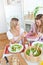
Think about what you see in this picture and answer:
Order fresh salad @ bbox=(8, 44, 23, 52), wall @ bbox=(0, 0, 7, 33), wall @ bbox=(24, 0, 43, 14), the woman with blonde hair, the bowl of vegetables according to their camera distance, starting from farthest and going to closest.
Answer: wall @ bbox=(0, 0, 7, 33) < wall @ bbox=(24, 0, 43, 14) < the woman with blonde hair < fresh salad @ bbox=(8, 44, 23, 52) < the bowl of vegetables

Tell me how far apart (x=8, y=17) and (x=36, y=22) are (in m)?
0.39

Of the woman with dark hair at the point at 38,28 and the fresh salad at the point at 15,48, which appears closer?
the fresh salad at the point at 15,48

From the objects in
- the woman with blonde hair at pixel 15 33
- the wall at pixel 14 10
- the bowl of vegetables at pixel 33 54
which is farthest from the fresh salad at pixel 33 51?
the wall at pixel 14 10

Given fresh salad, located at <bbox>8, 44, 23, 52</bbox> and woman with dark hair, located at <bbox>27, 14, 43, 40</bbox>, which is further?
woman with dark hair, located at <bbox>27, 14, 43, 40</bbox>

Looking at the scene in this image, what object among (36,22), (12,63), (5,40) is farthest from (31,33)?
(5,40)

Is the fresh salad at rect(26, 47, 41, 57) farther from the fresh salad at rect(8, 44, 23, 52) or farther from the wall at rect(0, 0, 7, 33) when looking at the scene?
the wall at rect(0, 0, 7, 33)

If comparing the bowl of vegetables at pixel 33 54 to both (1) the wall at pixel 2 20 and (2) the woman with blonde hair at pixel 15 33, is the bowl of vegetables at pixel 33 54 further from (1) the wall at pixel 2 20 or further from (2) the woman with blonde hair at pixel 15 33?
(1) the wall at pixel 2 20

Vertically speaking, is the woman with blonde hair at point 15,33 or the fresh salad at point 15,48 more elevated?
the woman with blonde hair at point 15,33

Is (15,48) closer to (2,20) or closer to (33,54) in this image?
(33,54)

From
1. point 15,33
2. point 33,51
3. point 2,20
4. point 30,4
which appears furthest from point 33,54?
point 2,20

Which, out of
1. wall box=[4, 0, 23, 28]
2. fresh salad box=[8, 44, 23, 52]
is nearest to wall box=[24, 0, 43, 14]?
wall box=[4, 0, 23, 28]

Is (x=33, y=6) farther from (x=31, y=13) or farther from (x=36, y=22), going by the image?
(x=36, y=22)

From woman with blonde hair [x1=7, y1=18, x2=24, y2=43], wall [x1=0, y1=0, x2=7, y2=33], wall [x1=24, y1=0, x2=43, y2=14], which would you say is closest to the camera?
woman with blonde hair [x1=7, y1=18, x2=24, y2=43]

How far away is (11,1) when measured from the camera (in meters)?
1.67
